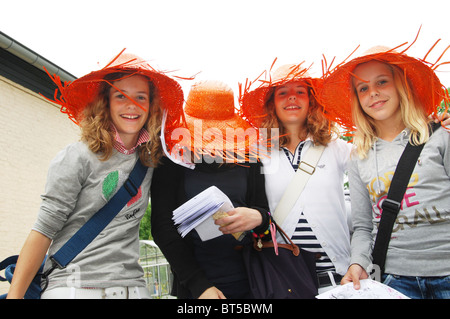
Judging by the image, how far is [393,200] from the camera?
1.69 meters

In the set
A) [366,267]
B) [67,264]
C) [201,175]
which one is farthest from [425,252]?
[67,264]

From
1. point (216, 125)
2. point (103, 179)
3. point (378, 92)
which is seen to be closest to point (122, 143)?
point (103, 179)

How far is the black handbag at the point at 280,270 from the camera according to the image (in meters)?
1.65

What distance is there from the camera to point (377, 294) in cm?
146

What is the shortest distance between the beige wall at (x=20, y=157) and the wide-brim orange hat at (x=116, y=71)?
4744mm

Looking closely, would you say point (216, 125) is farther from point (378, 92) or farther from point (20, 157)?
point (20, 157)

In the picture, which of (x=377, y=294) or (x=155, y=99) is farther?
(x=155, y=99)

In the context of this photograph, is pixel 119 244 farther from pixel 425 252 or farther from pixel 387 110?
pixel 387 110

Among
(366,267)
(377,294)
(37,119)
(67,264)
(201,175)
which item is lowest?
(377,294)

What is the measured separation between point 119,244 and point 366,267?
141cm

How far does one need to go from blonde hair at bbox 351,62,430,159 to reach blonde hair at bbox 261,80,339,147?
0.80 ft

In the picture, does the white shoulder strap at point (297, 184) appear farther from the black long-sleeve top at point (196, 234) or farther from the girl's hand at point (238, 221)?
the girl's hand at point (238, 221)

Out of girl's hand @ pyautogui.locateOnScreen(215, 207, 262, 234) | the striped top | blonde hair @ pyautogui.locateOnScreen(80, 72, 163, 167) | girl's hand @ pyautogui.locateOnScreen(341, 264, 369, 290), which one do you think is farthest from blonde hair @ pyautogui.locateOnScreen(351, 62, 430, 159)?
blonde hair @ pyautogui.locateOnScreen(80, 72, 163, 167)

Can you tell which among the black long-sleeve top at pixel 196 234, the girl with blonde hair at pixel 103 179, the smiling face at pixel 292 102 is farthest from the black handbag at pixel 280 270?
the smiling face at pixel 292 102
